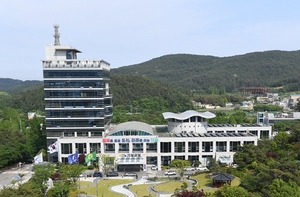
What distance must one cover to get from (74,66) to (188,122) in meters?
24.7

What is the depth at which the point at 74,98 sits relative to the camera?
50.6 m

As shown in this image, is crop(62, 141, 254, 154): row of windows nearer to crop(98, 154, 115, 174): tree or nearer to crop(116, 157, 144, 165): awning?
crop(116, 157, 144, 165): awning

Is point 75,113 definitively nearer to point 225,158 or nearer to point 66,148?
point 66,148

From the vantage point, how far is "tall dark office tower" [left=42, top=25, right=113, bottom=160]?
165 feet

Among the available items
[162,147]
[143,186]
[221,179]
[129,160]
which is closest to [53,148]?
[129,160]

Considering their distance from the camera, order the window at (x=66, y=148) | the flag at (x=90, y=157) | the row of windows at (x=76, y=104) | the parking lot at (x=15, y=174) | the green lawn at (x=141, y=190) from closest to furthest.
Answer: the green lawn at (x=141, y=190), the parking lot at (x=15, y=174), the flag at (x=90, y=157), the window at (x=66, y=148), the row of windows at (x=76, y=104)

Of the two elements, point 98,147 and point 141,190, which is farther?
point 98,147

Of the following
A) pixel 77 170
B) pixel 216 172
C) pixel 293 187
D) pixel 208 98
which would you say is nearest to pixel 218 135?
pixel 216 172

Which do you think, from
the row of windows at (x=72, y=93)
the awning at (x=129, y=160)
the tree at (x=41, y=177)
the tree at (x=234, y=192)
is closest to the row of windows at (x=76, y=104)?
the row of windows at (x=72, y=93)

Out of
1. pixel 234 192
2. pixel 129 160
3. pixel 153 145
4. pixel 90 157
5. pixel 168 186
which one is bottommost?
pixel 168 186

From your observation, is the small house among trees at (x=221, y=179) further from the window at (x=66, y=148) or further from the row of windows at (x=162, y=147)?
the window at (x=66, y=148)

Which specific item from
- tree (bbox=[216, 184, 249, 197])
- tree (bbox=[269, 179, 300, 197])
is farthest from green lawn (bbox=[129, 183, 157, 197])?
tree (bbox=[269, 179, 300, 197])

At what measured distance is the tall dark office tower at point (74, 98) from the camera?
1980 inches

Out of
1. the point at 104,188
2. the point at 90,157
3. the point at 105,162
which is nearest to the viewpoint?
the point at 104,188
